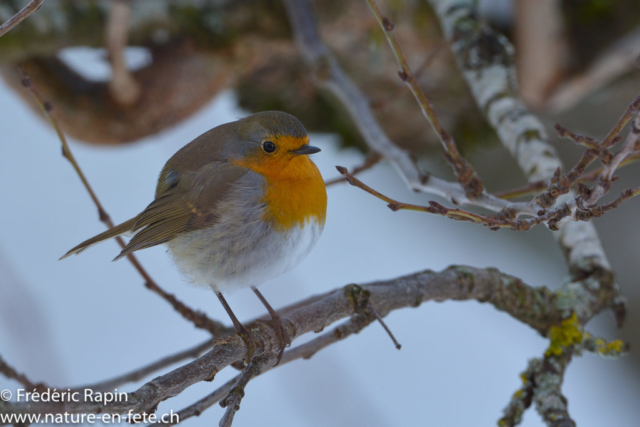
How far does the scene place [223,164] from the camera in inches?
102

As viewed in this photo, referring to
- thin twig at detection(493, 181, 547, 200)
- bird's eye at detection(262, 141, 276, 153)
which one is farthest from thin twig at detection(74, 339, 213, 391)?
thin twig at detection(493, 181, 547, 200)

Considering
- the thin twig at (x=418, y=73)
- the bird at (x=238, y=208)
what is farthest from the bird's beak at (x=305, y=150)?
the thin twig at (x=418, y=73)

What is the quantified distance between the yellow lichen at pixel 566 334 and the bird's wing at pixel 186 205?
1508mm

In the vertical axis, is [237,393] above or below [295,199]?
below

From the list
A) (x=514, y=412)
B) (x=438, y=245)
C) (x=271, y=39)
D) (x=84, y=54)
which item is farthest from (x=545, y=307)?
(x=84, y=54)

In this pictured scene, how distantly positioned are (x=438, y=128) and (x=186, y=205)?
119cm

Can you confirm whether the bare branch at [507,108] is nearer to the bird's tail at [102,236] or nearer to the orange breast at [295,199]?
the orange breast at [295,199]

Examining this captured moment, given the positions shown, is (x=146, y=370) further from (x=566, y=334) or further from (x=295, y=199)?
(x=566, y=334)

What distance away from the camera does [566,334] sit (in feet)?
7.98

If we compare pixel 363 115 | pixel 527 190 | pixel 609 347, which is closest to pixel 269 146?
pixel 363 115

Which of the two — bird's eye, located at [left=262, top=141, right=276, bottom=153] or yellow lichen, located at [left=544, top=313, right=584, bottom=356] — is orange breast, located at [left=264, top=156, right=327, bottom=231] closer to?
bird's eye, located at [left=262, top=141, right=276, bottom=153]

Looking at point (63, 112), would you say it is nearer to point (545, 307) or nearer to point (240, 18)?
point (240, 18)

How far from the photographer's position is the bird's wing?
249 cm

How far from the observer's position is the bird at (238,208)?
7.73 feet
